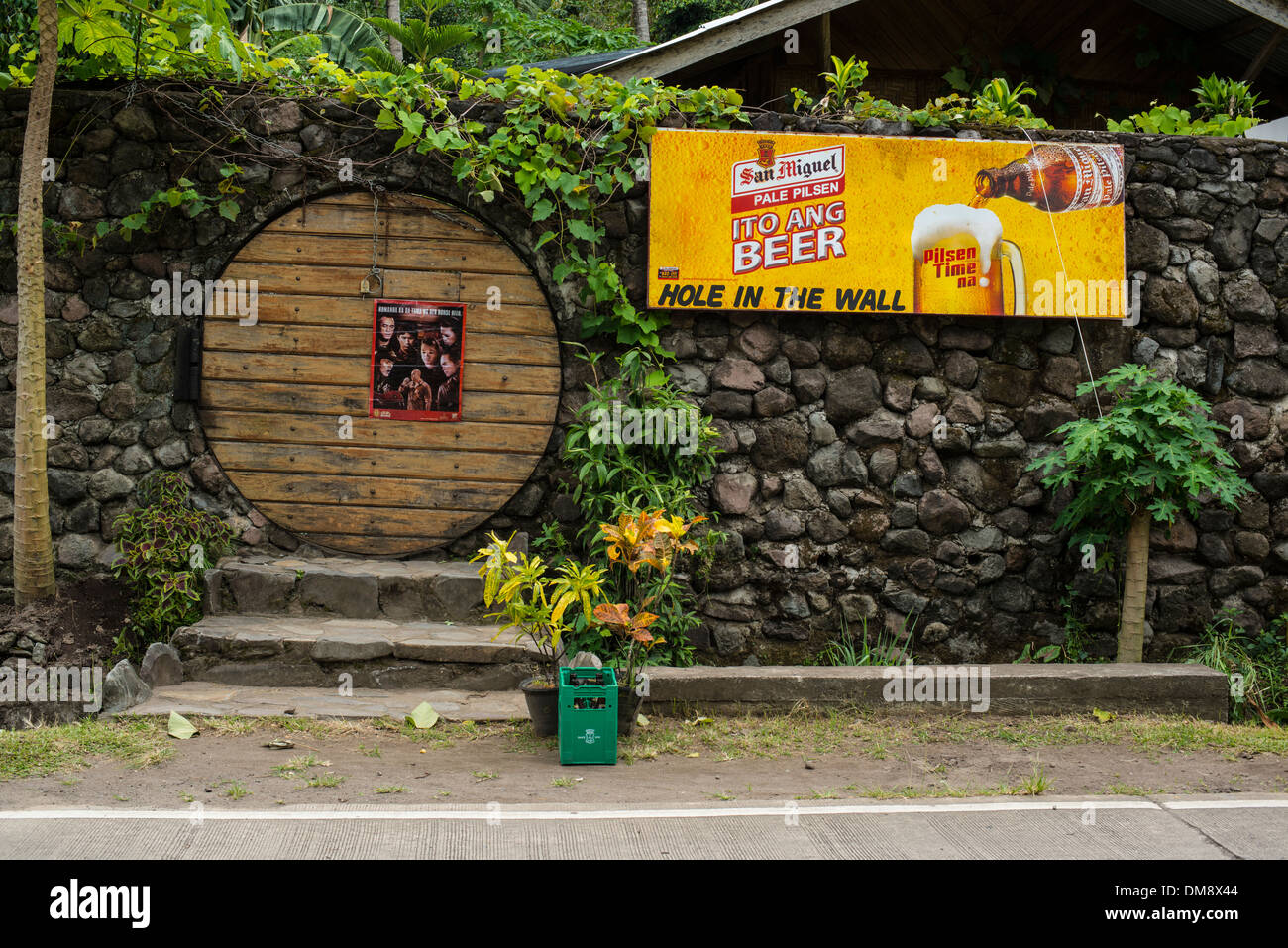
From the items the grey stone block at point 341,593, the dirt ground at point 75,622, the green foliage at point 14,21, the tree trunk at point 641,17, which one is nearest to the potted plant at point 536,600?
the grey stone block at point 341,593

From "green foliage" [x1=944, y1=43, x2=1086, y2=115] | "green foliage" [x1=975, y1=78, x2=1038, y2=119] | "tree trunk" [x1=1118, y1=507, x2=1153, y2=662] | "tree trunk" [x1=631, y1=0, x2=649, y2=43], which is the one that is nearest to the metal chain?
"green foliage" [x1=975, y1=78, x2=1038, y2=119]

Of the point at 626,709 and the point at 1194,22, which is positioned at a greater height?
the point at 1194,22

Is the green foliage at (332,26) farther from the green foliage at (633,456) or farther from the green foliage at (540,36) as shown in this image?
the green foliage at (633,456)

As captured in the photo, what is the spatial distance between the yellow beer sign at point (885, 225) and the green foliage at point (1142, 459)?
81cm

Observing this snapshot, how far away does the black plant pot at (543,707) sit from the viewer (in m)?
5.05

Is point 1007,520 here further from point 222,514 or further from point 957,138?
point 222,514

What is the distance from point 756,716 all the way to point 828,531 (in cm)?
158

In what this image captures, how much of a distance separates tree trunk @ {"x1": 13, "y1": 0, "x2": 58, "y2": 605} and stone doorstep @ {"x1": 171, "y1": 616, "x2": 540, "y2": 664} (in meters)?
1.07

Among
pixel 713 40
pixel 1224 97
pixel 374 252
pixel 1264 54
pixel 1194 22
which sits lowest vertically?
pixel 374 252

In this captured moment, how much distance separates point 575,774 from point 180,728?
73.3 inches

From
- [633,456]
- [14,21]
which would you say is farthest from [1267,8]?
[14,21]

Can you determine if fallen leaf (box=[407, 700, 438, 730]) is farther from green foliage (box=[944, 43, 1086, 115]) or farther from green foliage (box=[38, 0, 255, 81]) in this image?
green foliage (box=[944, 43, 1086, 115])

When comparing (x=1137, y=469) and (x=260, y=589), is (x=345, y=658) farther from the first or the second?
(x=1137, y=469)

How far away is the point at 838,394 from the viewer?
22.2 feet
